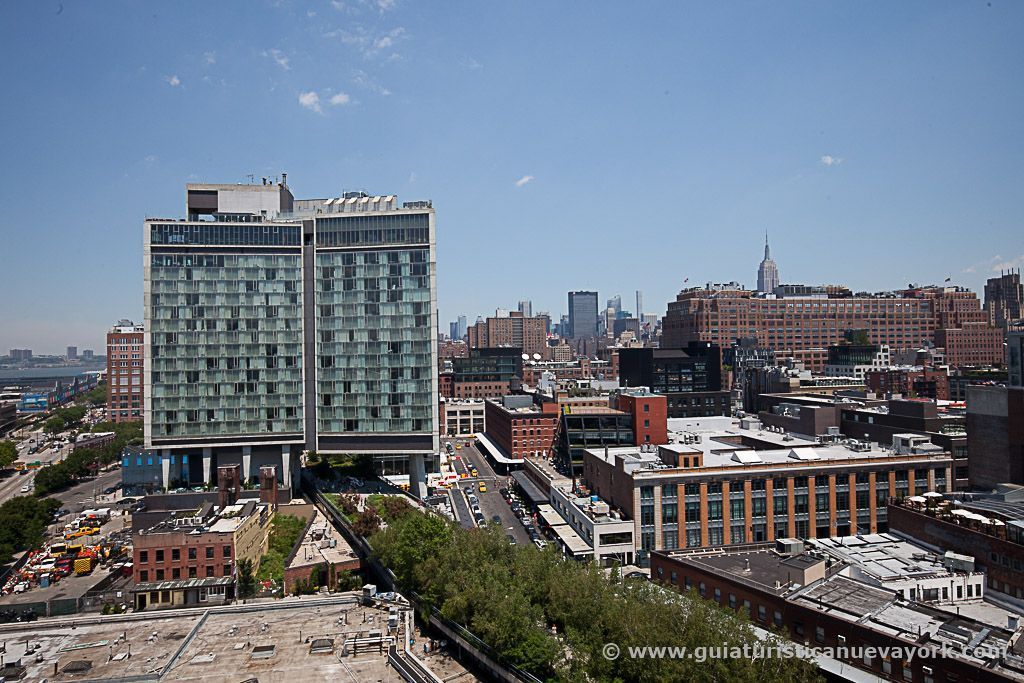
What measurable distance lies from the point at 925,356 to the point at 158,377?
180 m

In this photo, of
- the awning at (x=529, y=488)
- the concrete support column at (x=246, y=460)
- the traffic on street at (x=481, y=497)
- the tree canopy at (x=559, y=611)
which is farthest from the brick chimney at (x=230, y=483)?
the awning at (x=529, y=488)

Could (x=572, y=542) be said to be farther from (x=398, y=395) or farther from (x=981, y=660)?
(x=981, y=660)

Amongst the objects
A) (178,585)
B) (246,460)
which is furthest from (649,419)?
(178,585)

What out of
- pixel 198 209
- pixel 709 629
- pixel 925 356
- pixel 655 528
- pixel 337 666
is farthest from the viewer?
pixel 925 356

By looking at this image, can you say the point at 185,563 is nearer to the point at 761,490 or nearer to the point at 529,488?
the point at 529,488

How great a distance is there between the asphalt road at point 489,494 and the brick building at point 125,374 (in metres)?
92.3

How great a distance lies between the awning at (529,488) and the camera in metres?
95.8

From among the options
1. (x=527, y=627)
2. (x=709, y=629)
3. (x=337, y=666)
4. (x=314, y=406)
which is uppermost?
(x=314, y=406)

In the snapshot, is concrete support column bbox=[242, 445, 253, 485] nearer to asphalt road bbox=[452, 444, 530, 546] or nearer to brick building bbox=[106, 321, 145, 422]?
asphalt road bbox=[452, 444, 530, 546]

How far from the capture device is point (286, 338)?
105 m

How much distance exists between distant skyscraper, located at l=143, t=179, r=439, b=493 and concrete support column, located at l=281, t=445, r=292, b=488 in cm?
20

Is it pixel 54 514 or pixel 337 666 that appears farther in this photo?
pixel 54 514

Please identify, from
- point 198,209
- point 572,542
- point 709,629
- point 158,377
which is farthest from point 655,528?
point 198,209

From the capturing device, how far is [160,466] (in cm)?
11169
